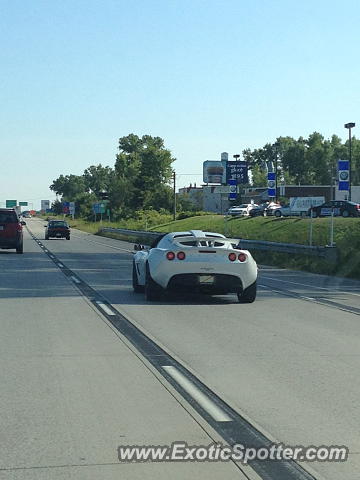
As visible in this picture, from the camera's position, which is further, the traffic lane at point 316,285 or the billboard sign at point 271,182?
the billboard sign at point 271,182

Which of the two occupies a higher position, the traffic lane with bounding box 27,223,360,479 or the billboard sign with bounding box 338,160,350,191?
the billboard sign with bounding box 338,160,350,191

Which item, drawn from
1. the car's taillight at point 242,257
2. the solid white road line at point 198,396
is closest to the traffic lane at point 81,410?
the solid white road line at point 198,396

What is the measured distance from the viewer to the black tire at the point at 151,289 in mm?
15719

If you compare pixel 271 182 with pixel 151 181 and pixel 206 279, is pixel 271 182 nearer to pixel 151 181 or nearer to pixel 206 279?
pixel 206 279

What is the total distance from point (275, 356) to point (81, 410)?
3407 millimetres

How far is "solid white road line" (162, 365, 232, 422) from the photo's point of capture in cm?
678

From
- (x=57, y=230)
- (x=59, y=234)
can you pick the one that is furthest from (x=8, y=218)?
(x=59, y=234)

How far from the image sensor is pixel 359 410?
7004 millimetres

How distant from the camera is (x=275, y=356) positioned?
977cm

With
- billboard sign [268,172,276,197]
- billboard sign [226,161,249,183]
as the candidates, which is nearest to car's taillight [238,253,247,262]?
billboard sign [268,172,276,197]

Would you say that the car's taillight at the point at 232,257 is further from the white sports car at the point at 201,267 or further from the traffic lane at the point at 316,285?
the traffic lane at the point at 316,285

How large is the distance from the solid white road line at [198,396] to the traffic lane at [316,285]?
762cm

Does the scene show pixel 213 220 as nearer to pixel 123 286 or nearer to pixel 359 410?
pixel 123 286

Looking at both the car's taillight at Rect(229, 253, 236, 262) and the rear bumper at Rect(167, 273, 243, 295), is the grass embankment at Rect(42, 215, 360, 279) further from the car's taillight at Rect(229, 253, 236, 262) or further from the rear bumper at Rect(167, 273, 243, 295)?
the car's taillight at Rect(229, 253, 236, 262)
